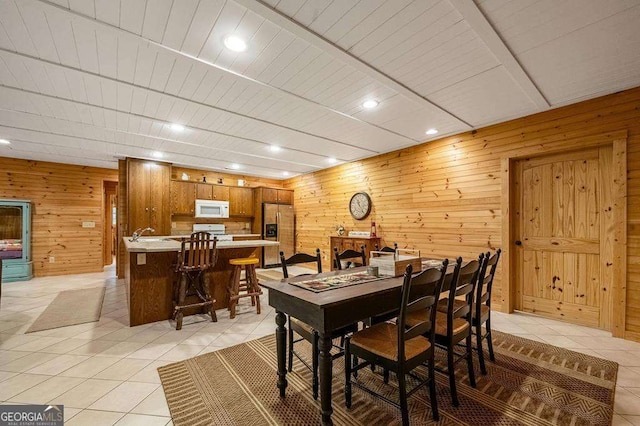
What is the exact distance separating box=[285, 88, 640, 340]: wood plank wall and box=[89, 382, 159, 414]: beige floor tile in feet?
13.8

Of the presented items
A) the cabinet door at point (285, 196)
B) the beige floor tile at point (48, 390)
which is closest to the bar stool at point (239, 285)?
the beige floor tile at point (48, 390)

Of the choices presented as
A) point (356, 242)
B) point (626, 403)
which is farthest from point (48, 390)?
point (356, 242)

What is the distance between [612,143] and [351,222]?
4190mm

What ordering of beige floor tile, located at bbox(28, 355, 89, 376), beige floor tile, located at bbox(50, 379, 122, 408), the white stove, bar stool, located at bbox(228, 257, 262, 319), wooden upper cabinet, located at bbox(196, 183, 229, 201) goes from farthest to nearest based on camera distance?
the white stove, wooden upper cabinet, located at bbox(196, 183, 229, 201), bar stool, located at bbox(228, 257, 262, 319), beige floor tile, located at bbox(28, 355, 89, 376), beige floor tile, located at bbox(50, 379, 122, 408)

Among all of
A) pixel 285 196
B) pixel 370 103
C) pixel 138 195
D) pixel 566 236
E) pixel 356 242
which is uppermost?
pixel 370 103

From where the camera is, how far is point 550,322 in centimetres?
348

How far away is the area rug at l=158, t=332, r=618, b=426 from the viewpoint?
5.86 feet

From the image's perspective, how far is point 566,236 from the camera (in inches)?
137

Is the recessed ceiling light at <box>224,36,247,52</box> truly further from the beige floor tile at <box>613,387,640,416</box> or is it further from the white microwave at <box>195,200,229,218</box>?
the white microwave at <box>195,200,229,218</box>

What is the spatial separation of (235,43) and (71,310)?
4.39m

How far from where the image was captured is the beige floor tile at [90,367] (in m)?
2.29

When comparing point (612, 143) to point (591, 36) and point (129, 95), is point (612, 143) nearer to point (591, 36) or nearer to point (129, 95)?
point (591, 36)

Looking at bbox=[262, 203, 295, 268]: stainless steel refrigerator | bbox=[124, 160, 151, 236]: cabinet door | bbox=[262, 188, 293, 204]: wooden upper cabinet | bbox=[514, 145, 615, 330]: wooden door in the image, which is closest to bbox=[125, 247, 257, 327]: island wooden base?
bbox=[124, 160, 151, 236]: cabinet door

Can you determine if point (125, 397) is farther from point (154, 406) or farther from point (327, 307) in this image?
point (327, 307)
